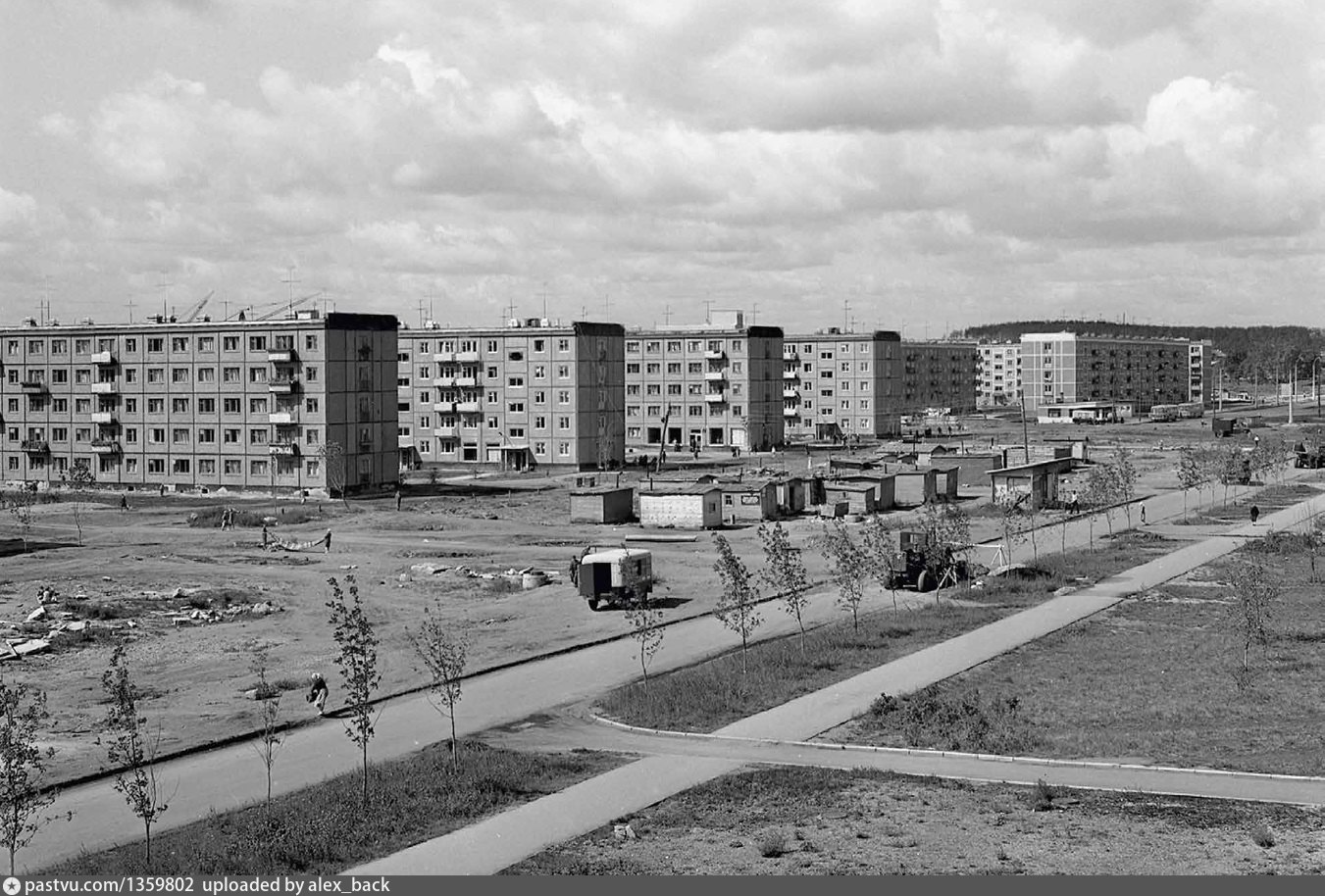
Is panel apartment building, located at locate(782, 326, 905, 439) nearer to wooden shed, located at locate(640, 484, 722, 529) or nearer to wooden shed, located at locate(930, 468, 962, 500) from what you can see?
wooden shed, located at locate(930, 468, 962, 500)

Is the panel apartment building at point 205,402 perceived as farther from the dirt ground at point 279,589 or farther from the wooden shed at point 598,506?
the wooden shed at point 598,506

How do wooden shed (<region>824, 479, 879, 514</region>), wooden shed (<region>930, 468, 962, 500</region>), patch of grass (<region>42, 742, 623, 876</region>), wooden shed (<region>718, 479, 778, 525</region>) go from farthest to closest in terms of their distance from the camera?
wooden shed (<region>930, 468, 962, 500</region>) → wooden shed (<region>824, 479, 879, 514</region>) → wooden shed (<region>718, 479, 778, 525</region>) → patch of grass (<region>42, 742, 623, 876</region>)

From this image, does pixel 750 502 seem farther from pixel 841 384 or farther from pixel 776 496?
pixel 841 384

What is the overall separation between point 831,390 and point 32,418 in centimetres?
9148

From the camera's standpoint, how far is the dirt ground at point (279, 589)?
124 feet

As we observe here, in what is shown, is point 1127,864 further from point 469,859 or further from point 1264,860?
point 469,859

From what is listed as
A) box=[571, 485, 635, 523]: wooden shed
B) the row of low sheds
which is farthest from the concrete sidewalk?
box=[571, 485, 635, 523]: wooden shed

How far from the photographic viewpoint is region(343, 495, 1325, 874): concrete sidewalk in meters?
22.9

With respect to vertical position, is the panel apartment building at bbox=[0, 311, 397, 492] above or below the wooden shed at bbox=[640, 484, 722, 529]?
above

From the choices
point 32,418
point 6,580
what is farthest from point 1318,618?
point 32,418

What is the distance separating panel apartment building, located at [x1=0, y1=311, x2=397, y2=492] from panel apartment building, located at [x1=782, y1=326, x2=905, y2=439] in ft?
233

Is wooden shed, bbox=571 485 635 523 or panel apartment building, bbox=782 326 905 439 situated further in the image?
panel apartment building, bbox=782 326 905 439

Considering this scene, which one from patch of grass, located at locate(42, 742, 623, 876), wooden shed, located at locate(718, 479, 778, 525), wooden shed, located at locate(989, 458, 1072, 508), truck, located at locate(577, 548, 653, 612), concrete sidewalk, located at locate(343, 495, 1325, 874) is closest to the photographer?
patch of grass, located at locate(42, 742, 623, 876)

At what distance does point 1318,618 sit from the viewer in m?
46.8
